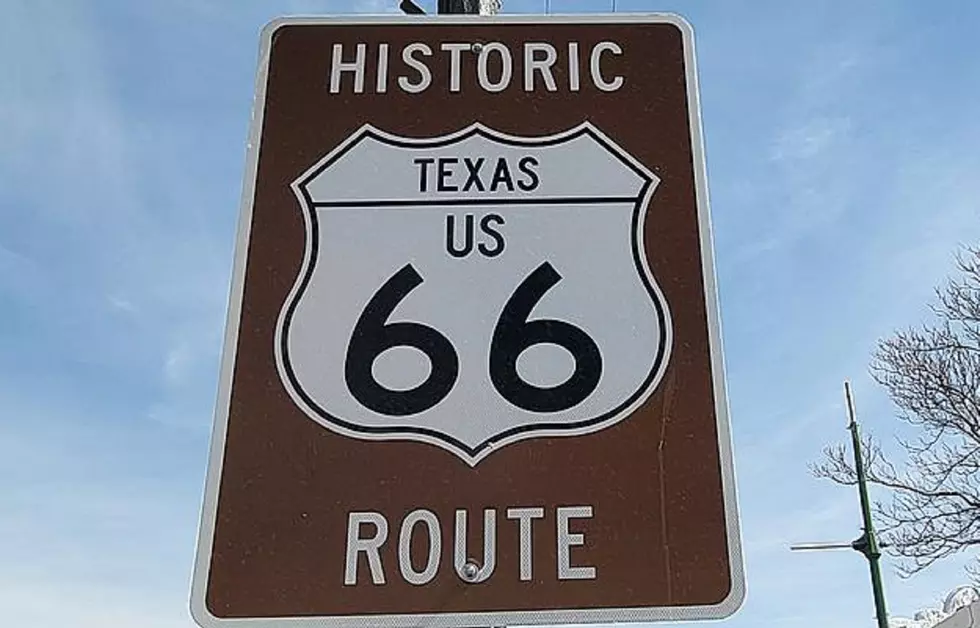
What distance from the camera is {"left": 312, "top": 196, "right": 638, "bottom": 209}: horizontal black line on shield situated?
1209 mm

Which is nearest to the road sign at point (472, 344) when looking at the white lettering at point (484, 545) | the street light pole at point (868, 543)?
Result: the white lettering at point (484, 545)

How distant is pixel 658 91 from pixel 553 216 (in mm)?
236

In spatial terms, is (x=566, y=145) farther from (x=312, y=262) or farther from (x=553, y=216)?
(x=312, y=262)

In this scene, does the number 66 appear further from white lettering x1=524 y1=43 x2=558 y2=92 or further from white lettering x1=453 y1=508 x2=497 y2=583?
white lettering x1=524 y1=43 x2=558 y2=92

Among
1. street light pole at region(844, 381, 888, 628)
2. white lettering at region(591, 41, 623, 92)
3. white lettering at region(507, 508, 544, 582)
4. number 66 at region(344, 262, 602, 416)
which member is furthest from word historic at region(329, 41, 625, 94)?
street light pole at region(844, 381, 888, 628)

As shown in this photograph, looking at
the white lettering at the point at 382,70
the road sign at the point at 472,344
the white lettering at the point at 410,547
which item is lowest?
the white lettering at the point at 410,547

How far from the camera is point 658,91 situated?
1310 mm

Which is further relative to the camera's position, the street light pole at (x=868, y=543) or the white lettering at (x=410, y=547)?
the street light pole at (x=868, y=543)

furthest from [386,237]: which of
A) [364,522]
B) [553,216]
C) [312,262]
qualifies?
[364,522]

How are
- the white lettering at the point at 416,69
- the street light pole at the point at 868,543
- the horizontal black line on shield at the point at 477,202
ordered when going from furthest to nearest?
the street light pole at the point at 868,543
the white lettering at the point at 416,69
the horizontal black line on shield at the point at 477,202

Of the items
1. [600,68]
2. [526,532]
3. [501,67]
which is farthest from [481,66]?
[526,532]

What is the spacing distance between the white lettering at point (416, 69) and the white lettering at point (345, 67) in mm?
50

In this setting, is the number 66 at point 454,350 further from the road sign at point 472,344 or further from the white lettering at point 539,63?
the white lettering at point 539,63

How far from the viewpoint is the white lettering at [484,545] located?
1008 mm
